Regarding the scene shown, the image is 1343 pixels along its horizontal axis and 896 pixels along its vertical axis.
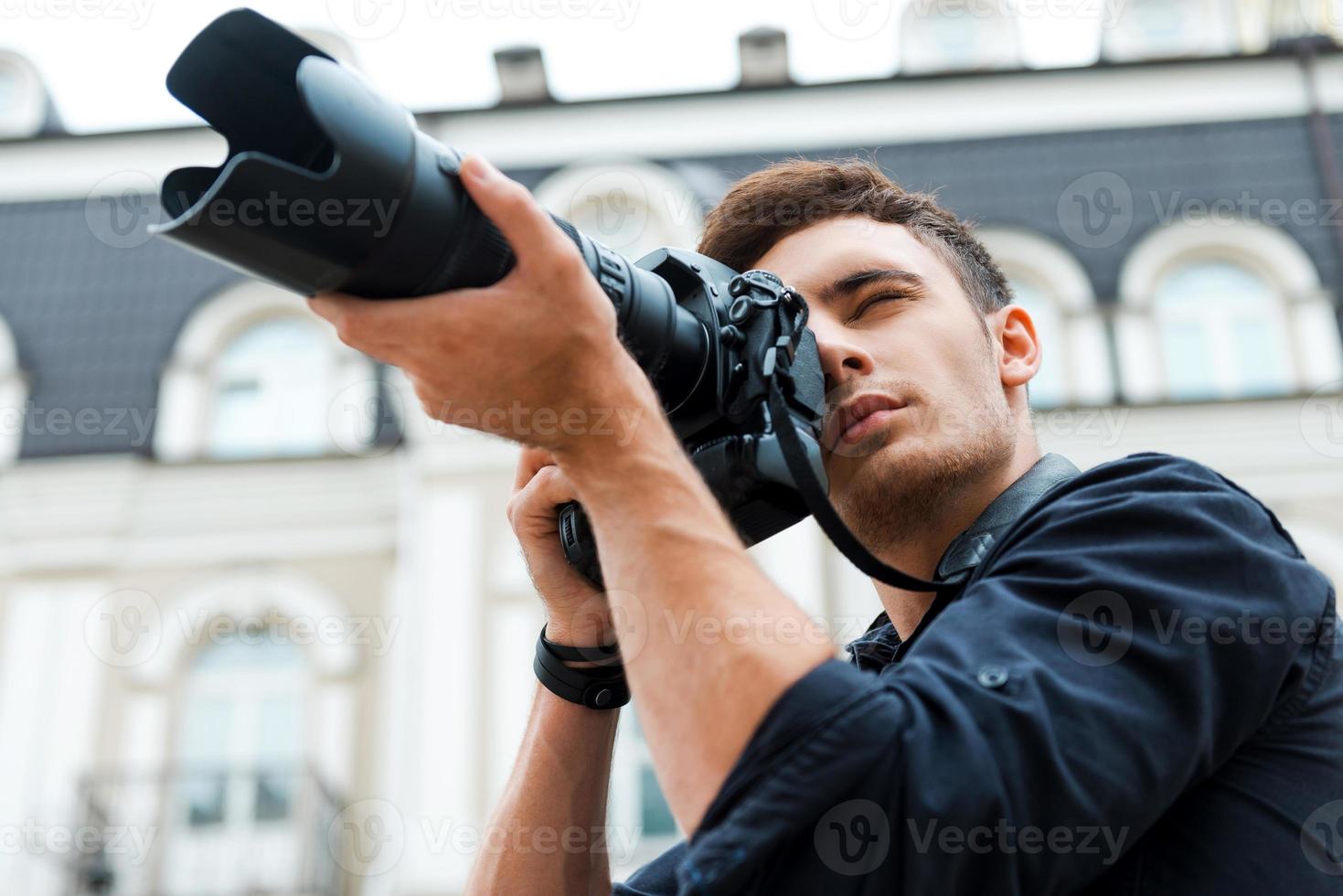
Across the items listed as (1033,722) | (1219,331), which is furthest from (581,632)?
(1219,331)

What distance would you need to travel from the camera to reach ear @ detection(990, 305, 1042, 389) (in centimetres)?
186

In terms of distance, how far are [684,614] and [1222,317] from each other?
9.00 metres

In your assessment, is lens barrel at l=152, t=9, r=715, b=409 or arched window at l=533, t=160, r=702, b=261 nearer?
lens barrel at l=152, t=9, r=715, b=409

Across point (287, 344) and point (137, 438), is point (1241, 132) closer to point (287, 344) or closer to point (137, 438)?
point (287, 344)

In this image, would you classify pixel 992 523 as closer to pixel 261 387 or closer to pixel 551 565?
pixel 551 565

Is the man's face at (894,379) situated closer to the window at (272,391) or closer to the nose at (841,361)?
the nose at (841,361)

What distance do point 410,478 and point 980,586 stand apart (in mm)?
8234

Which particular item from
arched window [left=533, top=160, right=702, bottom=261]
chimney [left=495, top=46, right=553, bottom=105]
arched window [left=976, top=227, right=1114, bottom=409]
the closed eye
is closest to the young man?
the closed eye

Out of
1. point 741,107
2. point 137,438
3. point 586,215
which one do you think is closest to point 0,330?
point 137,438

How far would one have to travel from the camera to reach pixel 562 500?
1.56 meters

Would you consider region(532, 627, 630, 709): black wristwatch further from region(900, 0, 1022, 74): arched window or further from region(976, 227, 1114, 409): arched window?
region(900, 0, 1022, 74): arched window

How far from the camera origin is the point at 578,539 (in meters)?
1.54

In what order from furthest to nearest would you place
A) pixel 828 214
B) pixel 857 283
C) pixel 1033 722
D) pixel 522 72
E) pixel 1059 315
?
pixel 522 72
pixel 1059 315
pixel 828 214
pixel 857 283
pixel 1033 722

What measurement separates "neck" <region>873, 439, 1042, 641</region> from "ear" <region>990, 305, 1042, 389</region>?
21 centimetres
